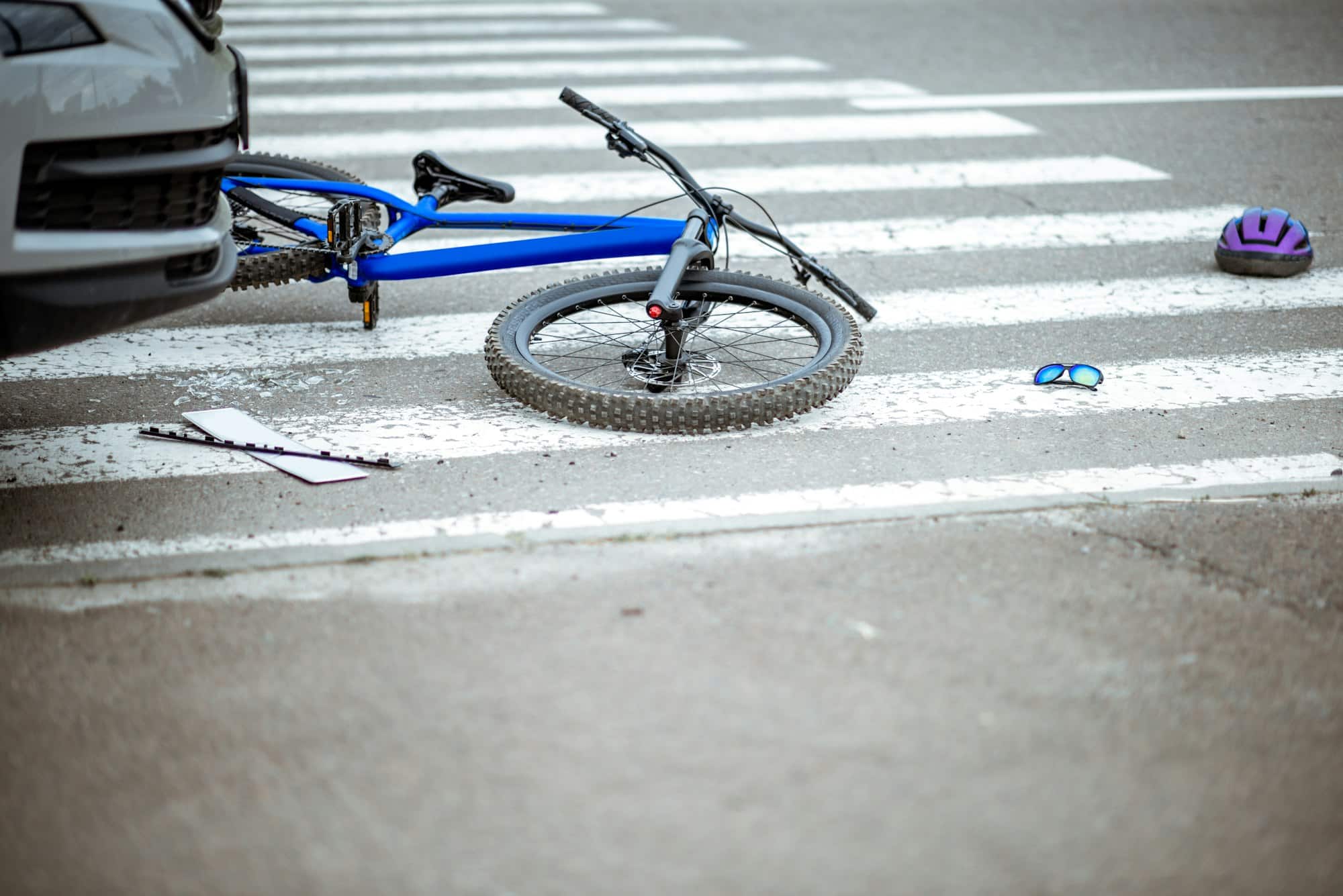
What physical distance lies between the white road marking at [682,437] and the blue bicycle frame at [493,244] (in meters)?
0.59

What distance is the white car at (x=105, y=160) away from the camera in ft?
10.5

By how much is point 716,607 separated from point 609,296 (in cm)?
197

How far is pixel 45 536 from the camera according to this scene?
3723 mm

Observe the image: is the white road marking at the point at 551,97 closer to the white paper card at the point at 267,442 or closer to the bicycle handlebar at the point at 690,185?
the bicycle handlebar at the point at 690,185

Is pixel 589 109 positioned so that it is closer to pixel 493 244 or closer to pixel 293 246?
pixel 493 244

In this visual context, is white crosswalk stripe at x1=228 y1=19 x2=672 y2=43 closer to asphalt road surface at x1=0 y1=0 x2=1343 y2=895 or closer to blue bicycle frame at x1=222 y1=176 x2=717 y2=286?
Result: asphalt road surface at x1=0 y1=0 x2=1343 y2=895

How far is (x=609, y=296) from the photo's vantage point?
4.97m

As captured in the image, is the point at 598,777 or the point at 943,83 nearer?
the point at 598,777

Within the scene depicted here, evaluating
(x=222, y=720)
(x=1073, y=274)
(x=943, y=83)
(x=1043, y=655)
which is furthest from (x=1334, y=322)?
(x=943, y=83)

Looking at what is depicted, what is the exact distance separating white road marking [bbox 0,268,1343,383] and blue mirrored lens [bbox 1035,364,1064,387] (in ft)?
2.35

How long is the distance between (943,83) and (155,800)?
983 centimetres

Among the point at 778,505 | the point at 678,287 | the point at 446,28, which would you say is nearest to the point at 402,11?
the point at 446,28

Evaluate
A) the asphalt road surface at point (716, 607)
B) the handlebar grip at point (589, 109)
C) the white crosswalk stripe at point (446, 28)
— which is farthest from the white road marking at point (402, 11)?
the handlebar grip at point (589, 109)

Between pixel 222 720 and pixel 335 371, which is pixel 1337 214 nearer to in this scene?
pixel 335 371
